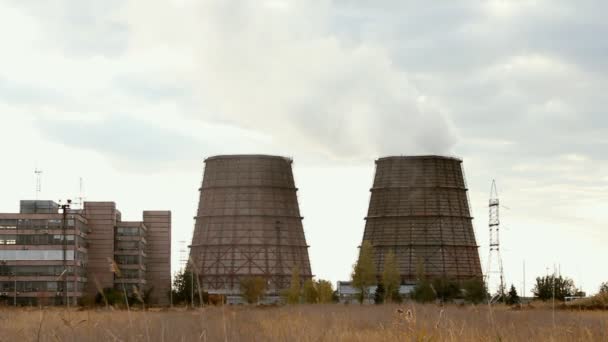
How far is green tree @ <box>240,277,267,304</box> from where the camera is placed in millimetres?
97188

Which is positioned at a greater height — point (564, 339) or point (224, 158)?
point (224, 158)

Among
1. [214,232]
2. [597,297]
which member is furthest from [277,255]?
[597,297]

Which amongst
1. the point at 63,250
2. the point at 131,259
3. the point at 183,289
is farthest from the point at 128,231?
the point at 63,250

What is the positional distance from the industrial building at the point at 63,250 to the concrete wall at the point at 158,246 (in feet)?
12.8

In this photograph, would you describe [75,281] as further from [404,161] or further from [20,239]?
[404,161]

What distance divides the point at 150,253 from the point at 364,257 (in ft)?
95.0

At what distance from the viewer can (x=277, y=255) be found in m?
103

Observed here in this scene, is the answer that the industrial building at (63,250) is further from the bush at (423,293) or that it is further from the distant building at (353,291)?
the bush at (423,293)

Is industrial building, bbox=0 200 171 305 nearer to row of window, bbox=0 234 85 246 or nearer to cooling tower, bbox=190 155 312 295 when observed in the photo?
row of window, bbox=0 234 85 246

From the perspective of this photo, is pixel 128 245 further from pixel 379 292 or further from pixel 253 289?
pixel 379 292

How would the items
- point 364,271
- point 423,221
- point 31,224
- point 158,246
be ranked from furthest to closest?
point 158,246 → point 423,221 → point 364,271 → point 31,224

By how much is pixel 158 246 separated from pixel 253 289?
59.5 feet

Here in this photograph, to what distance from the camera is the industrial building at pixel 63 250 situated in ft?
284

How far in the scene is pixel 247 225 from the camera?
4016 inches
